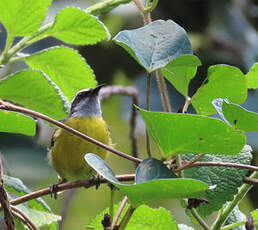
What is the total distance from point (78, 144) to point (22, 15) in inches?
41.5

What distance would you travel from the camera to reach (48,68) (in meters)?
1.48

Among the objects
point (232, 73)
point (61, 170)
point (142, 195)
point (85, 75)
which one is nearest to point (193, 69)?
point (232, 73)

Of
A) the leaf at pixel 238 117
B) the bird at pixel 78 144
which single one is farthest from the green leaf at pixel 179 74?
the bird at pixel 78 144

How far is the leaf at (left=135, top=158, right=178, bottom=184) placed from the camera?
931 millimetres

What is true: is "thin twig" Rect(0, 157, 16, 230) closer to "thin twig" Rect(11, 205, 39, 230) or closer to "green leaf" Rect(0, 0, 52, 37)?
"thin twig" Rect(11, 205, 39, 230)

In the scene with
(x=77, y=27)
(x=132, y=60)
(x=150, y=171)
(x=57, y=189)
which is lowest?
(x=132, y=60)

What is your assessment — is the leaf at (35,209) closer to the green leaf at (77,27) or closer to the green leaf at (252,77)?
the green leaf at (77,27)

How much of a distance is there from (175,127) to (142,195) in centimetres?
13

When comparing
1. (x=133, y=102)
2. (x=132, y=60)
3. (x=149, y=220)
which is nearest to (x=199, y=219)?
(x=149, y=220)

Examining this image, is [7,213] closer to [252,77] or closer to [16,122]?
[16,122]

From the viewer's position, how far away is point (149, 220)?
1206 mm

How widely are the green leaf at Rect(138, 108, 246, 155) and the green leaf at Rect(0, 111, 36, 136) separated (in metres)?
0.29

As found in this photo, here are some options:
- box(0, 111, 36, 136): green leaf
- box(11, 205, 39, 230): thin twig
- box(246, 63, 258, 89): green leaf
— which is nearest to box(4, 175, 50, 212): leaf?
box(11, 205, 39, 230): thin twig

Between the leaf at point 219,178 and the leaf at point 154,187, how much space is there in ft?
0.88
